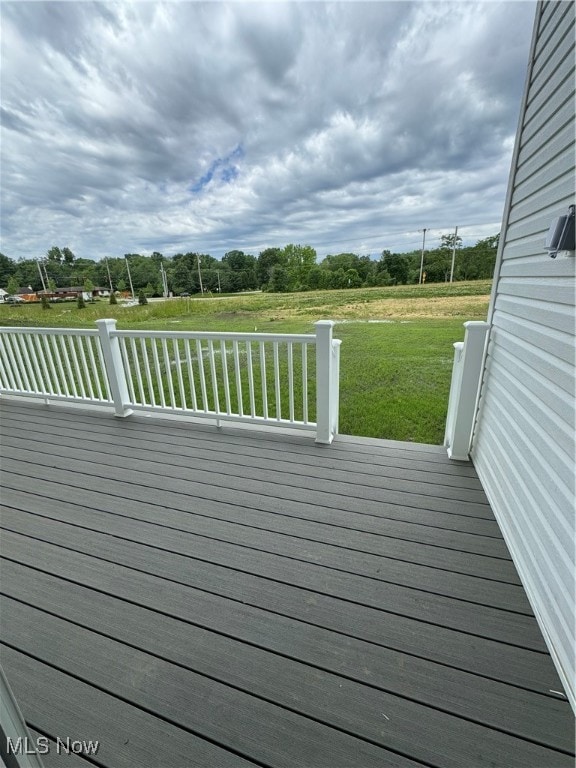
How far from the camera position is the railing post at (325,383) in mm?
2496

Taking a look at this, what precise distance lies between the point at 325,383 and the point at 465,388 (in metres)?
1.01

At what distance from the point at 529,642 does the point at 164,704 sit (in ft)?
4.37

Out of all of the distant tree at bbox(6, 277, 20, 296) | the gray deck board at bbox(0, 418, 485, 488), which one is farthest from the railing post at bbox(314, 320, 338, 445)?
the distant tree at bbox(6, 277, 20, 296)

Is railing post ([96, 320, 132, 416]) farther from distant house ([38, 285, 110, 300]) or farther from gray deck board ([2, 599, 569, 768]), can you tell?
gray deck board ([2, 599, 569, 768])

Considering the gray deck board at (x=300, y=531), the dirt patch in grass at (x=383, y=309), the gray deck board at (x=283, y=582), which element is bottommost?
the gray deck board at (x=300, y=531)

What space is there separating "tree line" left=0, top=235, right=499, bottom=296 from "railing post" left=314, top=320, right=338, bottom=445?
235cm

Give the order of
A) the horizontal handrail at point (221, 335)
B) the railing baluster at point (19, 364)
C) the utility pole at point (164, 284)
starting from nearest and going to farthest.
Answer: the horizontal handrail at point (221, 335)
the railing baluster at point (19, 364)
the utility pole at point (164, 284)

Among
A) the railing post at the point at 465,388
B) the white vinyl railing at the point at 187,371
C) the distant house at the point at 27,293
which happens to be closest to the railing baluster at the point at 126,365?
the white vinyl railing at the point at 187,371

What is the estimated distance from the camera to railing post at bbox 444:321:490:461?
2.18m

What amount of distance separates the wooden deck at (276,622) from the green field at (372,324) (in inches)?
42.0

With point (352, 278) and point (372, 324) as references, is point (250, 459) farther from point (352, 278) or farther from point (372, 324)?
point (352, 278)

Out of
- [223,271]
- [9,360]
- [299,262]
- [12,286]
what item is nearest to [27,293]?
[12,286]

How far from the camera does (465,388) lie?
229 cm

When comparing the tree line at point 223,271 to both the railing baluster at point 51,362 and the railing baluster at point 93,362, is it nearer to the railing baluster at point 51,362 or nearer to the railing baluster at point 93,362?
the railing baluster at point 51,362
